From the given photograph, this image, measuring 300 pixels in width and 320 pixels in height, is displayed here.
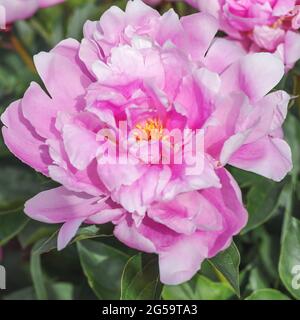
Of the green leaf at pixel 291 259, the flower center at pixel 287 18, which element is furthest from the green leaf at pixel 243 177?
the flower center at pixel 287 18

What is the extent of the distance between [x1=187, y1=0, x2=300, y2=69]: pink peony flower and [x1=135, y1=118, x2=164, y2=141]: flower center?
191 millimetres

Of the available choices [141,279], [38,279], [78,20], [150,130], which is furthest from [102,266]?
[78,20]

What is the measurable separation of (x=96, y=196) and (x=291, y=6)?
0.34 metres

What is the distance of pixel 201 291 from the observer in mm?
1051

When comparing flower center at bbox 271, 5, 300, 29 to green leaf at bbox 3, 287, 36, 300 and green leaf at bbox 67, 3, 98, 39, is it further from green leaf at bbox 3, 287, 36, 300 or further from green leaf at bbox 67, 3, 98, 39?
green leaf at bbox 3, 287, 36, 300

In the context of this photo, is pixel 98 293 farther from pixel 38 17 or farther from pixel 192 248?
pixel 38 17

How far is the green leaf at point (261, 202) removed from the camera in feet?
3.57

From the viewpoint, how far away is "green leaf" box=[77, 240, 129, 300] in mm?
1071

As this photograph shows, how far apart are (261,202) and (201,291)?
0.53 feet

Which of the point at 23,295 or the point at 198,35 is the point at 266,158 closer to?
the point at 198,35

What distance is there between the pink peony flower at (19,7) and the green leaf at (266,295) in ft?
1.78

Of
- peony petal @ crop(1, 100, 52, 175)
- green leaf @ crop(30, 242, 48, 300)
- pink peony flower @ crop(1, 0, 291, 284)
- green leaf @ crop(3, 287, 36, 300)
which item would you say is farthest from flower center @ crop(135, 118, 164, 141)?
green leaf @ crop(3, 287, 36, 300)
